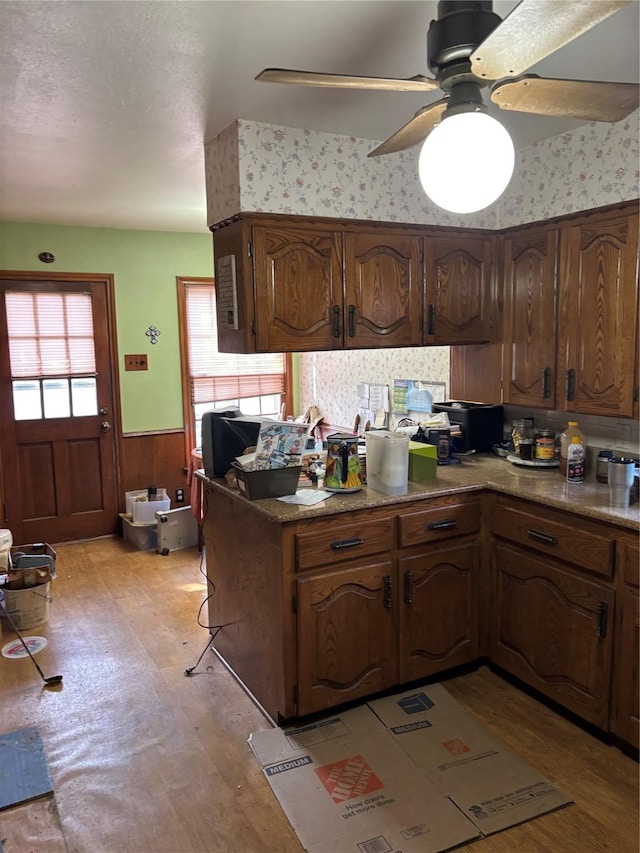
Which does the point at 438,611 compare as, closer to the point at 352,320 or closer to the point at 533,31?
the point at 352,320

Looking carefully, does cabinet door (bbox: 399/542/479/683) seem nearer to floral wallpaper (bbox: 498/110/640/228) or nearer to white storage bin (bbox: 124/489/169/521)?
floral wallpaper (bbox: 498/110/640/228)

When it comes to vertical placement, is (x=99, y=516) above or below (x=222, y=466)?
below

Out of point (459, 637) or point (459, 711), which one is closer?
point (459, 711)

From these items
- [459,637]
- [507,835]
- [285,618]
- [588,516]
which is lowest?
[507,835]

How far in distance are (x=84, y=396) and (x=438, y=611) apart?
3347 millimetres

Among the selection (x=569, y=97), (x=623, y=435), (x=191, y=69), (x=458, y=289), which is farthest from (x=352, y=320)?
(x=569, y=97)

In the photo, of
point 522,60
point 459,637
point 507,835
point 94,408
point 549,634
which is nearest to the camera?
point 522,60

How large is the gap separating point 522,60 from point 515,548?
1.94 meters

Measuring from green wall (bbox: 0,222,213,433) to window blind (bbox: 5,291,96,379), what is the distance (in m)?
0.22

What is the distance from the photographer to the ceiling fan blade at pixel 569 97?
1525 mm

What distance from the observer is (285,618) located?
244 cm

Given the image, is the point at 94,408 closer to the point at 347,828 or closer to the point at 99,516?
the point at 99,516

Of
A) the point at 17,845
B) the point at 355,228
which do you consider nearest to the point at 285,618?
the point at 17,845

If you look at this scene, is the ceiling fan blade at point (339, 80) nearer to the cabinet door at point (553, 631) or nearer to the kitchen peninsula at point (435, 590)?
the kitchen peninsula at point (435, 590)
